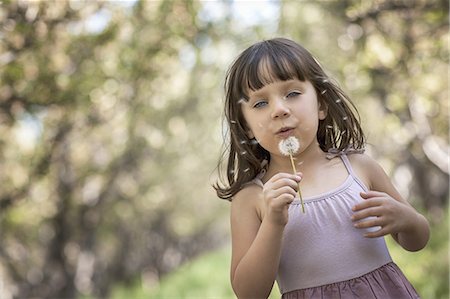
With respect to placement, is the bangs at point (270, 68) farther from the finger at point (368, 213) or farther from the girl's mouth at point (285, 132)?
the finger at point (368, 213)

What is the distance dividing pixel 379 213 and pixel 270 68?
0.62 m

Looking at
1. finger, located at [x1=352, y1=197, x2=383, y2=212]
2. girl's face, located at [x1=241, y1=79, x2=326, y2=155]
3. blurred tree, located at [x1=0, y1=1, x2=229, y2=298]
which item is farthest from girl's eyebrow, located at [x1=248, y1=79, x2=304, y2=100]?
blurred tree, located at [x1=0, y1=1, x2=229, y2=298]

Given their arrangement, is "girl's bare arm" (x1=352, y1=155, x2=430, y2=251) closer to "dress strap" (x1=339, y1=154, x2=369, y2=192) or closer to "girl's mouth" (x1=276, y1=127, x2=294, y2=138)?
"dress strap" (x1=339, y1=154, x2=369, y2=192)

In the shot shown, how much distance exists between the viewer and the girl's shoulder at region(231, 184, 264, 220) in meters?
2.51

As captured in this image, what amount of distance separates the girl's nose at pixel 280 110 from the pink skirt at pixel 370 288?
0.59 meters

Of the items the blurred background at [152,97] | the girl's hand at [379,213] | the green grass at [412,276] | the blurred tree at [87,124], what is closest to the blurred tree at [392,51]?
the blurred background at [152,97]

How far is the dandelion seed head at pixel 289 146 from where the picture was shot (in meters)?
2.45

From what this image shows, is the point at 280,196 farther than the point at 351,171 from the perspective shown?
No

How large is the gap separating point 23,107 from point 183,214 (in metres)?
23.3

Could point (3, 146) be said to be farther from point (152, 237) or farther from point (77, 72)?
point (152, 237)

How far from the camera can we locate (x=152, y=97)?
12422 mm

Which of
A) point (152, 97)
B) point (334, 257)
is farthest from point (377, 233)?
point (152, 97)

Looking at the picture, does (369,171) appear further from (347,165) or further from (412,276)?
(412,276)

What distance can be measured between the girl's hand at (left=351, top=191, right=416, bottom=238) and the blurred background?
809 mm
